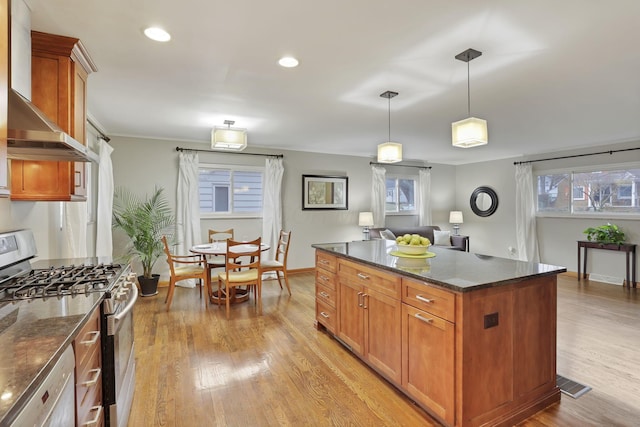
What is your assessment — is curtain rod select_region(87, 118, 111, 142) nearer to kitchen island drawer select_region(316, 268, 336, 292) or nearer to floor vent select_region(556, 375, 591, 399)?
kitchen island drawer select_region(316, 268, 336, 292)

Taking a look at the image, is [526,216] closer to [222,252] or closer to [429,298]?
[429,298]

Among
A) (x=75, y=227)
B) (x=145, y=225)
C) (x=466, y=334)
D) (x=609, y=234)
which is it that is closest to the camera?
(x=466, y=334)

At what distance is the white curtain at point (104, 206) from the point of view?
14.0 ft

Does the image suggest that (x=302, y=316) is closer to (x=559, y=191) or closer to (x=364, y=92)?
(x=364, y=92)

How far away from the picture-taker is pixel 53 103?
2.16m

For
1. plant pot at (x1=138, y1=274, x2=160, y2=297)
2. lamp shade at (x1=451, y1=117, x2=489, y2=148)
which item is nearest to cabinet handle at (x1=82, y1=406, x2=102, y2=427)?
lamp shade at (x1=451, y1=117, x2=489, y2=148)

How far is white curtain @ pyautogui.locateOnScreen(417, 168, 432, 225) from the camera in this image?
7500 millimetres

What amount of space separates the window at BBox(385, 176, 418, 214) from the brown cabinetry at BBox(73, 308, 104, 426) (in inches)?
248

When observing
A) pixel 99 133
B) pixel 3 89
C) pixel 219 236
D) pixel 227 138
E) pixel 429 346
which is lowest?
pixel 429 346

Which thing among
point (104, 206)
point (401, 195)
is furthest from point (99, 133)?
point (401, 195)

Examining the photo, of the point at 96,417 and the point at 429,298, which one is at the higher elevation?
the point at 429,298

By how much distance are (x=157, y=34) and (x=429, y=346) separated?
259cm

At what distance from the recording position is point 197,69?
8.57 feet

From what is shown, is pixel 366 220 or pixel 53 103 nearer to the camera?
pixel 53 103
